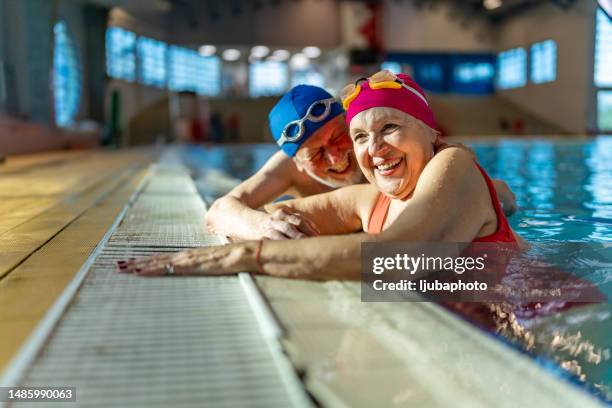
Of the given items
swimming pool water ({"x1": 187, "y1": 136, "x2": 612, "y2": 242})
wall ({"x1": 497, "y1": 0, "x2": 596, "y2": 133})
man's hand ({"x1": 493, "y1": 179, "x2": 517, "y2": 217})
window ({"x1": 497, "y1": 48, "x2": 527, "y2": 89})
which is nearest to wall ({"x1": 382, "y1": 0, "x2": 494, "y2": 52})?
window ({"x1": 497, "y1": 48, "x2": 527, "y2": 89})

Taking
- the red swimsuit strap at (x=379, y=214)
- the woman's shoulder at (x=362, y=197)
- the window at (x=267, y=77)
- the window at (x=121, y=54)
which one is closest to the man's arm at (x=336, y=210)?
the woman's shoulder at (x=362, y=197)

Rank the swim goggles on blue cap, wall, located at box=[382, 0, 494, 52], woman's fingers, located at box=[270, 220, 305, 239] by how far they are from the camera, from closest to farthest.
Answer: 1. woman's fingers, located at box=[270, 220, 305, 239]
2. the swim goggles on blue cap
3. wall, located at box=[382, 0, 494, 52]

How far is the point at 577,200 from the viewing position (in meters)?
5.39

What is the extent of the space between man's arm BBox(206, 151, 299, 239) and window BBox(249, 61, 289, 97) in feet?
94.6

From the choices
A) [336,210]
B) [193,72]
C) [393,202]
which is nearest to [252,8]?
[193,72]

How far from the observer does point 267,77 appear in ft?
107

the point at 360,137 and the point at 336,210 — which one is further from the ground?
the point at 360,137

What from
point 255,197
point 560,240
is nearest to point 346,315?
point 255,197

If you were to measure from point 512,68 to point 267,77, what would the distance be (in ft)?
41.7

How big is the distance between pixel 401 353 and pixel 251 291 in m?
0.56

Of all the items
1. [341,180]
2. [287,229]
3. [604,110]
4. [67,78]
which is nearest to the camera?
[287,229]

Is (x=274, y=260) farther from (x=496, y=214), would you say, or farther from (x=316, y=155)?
(x=316, y=155)

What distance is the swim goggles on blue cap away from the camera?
119 inches

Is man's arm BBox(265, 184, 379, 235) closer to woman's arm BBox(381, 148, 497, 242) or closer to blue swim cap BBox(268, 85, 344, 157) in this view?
blue swim cap BBox(268, 85, 344, 157)
